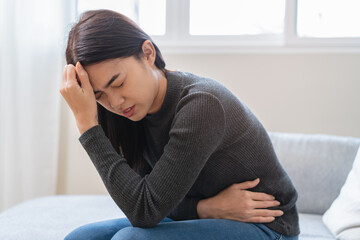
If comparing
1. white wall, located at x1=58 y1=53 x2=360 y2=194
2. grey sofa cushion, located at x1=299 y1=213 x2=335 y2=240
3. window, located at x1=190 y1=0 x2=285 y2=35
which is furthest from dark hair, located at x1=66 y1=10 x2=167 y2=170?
window, located at x1=190 y1=0 x2=285 y2=35

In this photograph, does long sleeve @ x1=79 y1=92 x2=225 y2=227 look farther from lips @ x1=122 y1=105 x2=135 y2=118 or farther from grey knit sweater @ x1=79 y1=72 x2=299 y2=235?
lips @ x1=122 y1=105 x2=135 y2=118

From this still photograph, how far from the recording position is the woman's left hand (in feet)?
3.35

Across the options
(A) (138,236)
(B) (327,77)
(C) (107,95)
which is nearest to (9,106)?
(C) (107,95)

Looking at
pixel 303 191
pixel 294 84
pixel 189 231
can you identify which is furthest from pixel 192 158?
pixel 294 84

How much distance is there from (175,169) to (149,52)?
0.33 metres

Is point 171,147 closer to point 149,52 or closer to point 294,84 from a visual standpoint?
point 149,52

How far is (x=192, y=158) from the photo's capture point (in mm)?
923

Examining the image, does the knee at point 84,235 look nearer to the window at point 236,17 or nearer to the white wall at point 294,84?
the white wall at point 294,84

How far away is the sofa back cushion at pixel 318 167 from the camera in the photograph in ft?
5.50

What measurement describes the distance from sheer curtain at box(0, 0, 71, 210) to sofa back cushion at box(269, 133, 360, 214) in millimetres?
1288

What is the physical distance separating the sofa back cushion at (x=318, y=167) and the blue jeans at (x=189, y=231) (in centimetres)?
66

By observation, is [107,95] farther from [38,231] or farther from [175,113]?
[38,231]

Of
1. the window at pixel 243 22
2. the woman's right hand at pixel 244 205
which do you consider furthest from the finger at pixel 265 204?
the window at pixel 243 22

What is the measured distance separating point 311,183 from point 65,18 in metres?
1.59
